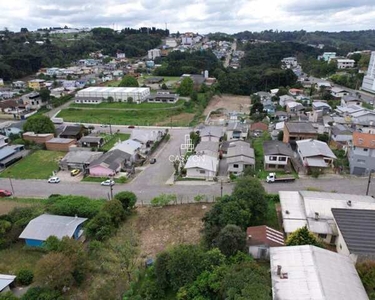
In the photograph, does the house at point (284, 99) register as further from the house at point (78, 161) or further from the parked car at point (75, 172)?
the parked car at point (75, 172)

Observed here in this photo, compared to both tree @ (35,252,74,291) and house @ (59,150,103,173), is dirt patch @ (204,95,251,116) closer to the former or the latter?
house @ (59,150,103,173)

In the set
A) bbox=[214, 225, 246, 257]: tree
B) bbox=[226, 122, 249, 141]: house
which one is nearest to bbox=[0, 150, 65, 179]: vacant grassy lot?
bbox=[226, 122, 249, 141]: house

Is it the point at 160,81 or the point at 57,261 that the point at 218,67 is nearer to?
the point at 160,81

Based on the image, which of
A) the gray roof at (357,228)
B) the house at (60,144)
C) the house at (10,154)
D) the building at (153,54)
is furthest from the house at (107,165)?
the building at (153,54)

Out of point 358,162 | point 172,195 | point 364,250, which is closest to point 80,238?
point 172,195

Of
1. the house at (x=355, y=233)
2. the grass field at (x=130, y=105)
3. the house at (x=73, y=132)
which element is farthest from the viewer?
the grass field at (x=130, y=105)

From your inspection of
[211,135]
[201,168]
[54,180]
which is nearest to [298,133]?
[211,135]

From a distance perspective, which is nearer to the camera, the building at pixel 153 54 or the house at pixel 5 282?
the house at pixel 5 282
